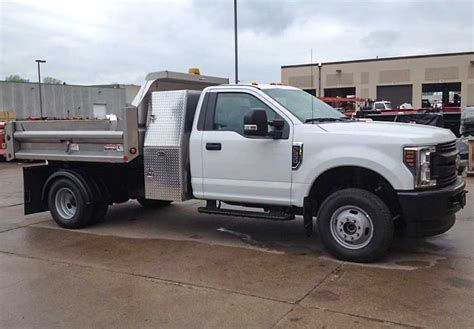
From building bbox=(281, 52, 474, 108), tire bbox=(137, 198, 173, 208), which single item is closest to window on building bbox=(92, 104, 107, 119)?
building bbox=(281, 52, 474, 108)

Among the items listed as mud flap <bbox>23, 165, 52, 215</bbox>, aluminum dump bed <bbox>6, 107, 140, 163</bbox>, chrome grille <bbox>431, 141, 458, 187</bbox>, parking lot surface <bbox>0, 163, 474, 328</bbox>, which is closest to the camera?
parking lot surface <bbox>0, 163, 474, 328</bbox>

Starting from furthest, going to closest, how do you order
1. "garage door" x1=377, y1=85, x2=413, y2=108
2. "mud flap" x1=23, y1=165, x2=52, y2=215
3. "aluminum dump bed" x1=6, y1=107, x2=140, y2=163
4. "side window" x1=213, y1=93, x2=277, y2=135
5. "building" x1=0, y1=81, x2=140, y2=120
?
"garage door" x1=377, y1=85, x2=413, y2=108 → "building" x1=0, y1=81, x2=140, y2=120 → "mud flap" x1=23, y1=165, x2=52, y2=215 → "aluminum dump bed" x1=6, y1=107, x2=140, y2=163 → "side window" x1=213, y1=93, x2=277, y2=135

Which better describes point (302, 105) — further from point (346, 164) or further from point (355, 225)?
point (355, 225)

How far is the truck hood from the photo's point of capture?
18.1 feet

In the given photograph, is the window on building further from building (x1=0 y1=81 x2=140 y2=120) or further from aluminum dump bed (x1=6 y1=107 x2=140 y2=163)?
aluminum dump bed (x1=6 y1=107 x2=140 y2=163)

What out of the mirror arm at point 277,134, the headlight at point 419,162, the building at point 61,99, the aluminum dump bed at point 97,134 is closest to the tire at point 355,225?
the headlight at point 419,162

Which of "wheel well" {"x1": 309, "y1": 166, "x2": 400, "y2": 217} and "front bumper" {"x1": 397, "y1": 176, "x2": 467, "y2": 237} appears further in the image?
"wheel well" {"x1": 309, "y1": 166, "x2": 400, "y2": 217}

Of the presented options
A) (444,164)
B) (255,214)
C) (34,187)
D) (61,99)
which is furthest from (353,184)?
(61,99)

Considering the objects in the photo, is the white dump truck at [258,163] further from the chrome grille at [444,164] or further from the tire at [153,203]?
the tire at [153,203]

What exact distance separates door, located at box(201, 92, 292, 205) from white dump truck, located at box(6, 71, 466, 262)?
0.01 m

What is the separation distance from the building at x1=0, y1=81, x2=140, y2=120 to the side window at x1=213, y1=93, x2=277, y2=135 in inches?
2048

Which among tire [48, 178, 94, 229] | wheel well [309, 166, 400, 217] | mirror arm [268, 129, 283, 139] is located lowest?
tire [48, 178, 94, 229]

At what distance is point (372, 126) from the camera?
6027mm

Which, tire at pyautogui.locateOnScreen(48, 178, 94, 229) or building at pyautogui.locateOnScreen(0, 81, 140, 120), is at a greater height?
building at pyautogui.locateOnScreen(0, 81, 140, 120)
